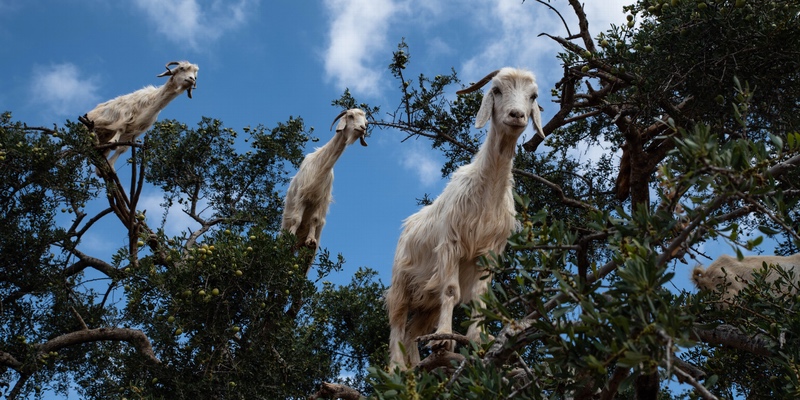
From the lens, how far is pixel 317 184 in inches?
391

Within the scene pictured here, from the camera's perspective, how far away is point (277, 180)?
456 inches

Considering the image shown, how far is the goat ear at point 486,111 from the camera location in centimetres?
645

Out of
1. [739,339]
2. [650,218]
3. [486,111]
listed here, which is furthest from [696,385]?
[486,111]

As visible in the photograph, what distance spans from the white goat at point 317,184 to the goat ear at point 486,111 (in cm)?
A: 343

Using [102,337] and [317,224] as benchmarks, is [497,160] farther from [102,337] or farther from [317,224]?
[102,337]

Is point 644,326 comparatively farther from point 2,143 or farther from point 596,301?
point 2,143

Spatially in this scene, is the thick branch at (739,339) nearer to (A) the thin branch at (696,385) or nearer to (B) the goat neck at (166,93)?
(A) the thin branch at (696,385)

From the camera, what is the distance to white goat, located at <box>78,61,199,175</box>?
1278 cm

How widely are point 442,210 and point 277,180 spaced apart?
5128mm

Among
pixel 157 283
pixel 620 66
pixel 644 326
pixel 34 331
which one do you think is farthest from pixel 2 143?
pixel 644 326

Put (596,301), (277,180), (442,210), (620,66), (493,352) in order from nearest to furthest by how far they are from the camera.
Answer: (596,301), (493,352), (442,210), (620,66), (277,180)

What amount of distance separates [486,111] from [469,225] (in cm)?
86

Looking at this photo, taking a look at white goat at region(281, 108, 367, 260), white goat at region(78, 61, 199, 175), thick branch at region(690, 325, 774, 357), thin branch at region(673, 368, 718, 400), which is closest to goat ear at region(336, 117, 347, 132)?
white goat at region(281, 108, 367, 260)

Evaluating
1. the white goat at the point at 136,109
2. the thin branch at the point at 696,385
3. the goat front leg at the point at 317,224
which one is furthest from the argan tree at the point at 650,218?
the white goat at the point at 136,109
